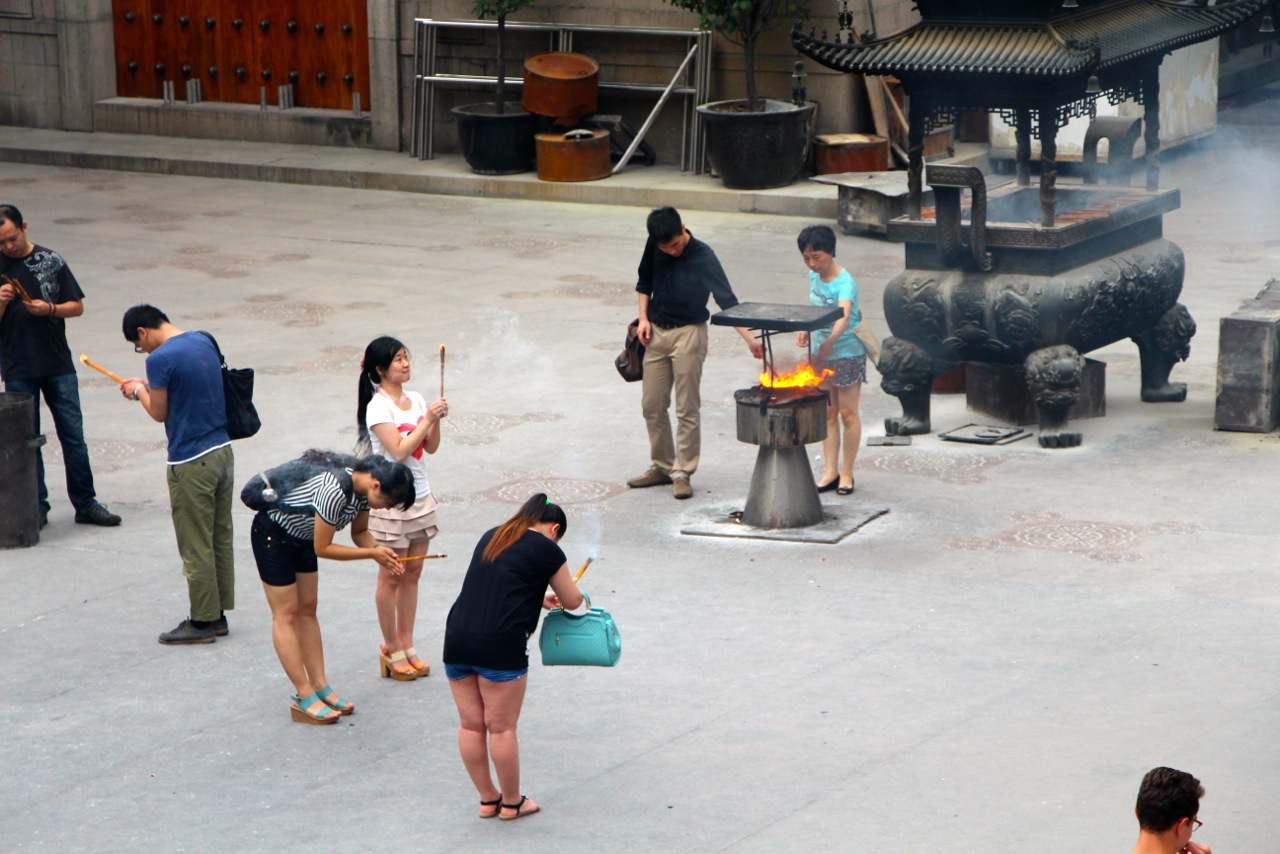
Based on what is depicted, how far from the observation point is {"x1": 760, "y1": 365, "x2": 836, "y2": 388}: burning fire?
10.8 metres

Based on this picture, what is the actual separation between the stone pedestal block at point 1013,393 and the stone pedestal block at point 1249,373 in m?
0.83

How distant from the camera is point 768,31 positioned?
21984 millimetres

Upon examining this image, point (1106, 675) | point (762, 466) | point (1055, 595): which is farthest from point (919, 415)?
point (1106, 675)

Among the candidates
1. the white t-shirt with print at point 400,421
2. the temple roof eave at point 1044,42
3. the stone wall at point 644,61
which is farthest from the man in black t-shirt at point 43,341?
the stone wall at point 644,61

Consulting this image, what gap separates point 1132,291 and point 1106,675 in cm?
A: 501

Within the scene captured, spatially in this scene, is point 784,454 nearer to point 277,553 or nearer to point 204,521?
A: point 204,521

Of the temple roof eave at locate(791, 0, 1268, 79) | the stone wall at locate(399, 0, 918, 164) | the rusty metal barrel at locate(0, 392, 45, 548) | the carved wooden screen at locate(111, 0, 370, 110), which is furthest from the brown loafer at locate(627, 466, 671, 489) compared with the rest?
the carved wooden screen at locate(111, 0, 370, 110)

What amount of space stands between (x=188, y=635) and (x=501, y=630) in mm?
2796

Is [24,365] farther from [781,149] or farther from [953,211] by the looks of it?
[781,149]

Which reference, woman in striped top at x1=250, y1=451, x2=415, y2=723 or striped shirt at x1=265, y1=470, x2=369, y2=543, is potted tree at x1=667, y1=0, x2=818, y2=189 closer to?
woman in striped top at x1=250, y1=451, x2=415, y2=723

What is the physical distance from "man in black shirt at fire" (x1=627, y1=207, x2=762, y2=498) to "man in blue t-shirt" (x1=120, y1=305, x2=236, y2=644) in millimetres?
3092

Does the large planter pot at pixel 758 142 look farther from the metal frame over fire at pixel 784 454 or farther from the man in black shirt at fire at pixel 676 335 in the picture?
the metal frame over fire at pixel 784 454

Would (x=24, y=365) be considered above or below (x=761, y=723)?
above

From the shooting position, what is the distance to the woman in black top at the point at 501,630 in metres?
6.86
